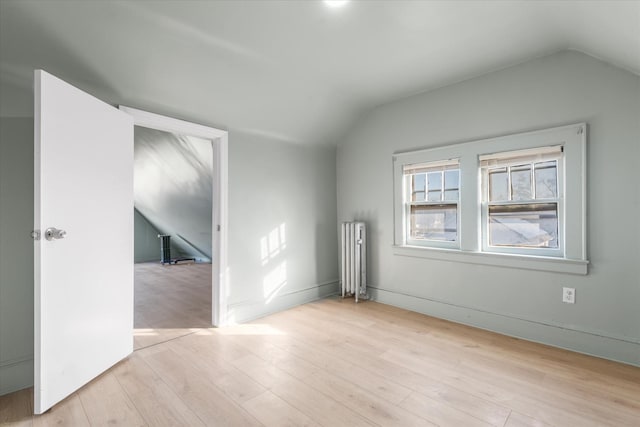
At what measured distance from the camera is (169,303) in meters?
3.75

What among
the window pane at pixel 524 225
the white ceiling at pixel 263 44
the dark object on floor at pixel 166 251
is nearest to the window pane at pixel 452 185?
the window pane at pixel 524 225

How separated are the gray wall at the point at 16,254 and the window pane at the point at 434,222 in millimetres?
3379

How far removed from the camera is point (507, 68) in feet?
8.77

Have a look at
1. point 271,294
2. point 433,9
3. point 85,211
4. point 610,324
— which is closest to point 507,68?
point 433,9

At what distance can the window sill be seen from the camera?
7.73 feet

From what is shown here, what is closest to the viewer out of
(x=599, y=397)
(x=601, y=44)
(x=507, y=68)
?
(x=599, y=397)

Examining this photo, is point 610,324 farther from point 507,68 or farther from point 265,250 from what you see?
point 265,250

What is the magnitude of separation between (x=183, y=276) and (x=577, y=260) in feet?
18.3

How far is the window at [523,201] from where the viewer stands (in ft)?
Answer: 8.23

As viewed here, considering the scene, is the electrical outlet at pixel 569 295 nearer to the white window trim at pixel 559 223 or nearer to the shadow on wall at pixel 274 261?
the white window trim at pixel 559 223

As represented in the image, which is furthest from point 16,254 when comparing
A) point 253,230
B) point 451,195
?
point 451,195

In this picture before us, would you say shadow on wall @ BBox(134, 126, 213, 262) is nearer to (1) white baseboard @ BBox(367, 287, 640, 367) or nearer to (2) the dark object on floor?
(2) the dark object on floor

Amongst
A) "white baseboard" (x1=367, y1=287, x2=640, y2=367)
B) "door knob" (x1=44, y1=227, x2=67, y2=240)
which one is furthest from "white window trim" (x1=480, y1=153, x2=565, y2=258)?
"door knob" (x1=44, y1=227, x2=67, y2=240)

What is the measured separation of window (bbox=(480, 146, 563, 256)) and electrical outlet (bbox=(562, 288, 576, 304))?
0.29 meters
